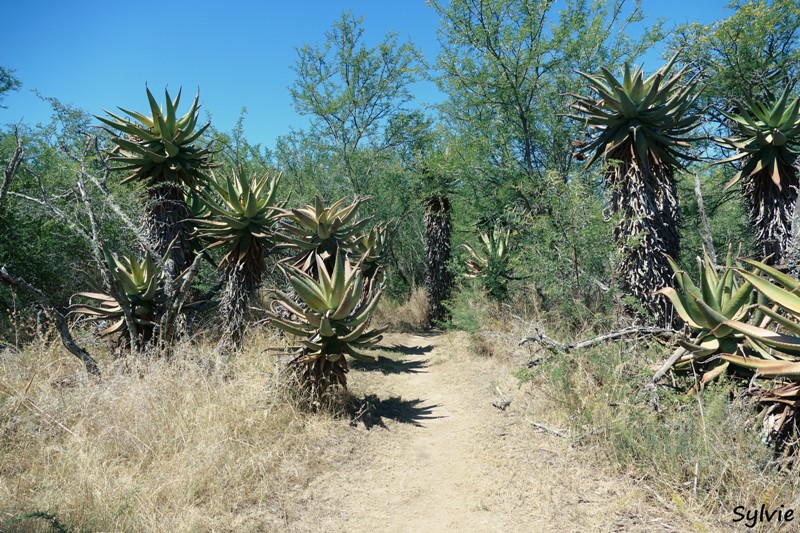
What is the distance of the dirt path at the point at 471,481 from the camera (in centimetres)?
356

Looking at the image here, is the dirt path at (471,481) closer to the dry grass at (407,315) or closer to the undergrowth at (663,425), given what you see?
the undergrowth at (663,425)

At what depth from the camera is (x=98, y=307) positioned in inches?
282

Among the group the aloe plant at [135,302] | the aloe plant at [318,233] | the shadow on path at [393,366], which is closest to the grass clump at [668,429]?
the shadow on path at [393,366]

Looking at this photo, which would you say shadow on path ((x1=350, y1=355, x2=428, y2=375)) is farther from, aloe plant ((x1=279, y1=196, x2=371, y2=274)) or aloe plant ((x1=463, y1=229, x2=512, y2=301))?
aloe plant ((x1=463, y1=229, x2=512, y2=301))

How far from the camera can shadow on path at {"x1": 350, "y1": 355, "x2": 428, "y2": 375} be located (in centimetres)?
910

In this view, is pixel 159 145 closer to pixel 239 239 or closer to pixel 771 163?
pixel 239 239

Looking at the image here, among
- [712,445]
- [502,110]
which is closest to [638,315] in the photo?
[712,445]

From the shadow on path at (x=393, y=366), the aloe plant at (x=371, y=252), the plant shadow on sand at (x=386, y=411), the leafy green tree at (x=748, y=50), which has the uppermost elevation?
the leafy green tree at (x=748, y=50)

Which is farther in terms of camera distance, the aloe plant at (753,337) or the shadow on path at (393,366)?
the shadow on path at (393,366)

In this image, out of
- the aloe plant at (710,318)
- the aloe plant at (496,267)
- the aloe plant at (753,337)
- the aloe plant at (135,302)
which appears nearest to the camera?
the aloe plant at (753,337)

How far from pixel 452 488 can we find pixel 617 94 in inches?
235

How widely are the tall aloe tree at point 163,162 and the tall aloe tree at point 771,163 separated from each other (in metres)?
9.20

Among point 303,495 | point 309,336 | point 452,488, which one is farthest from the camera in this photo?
point 309,336

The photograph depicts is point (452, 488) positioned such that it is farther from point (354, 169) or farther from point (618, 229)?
point (354, 169)
